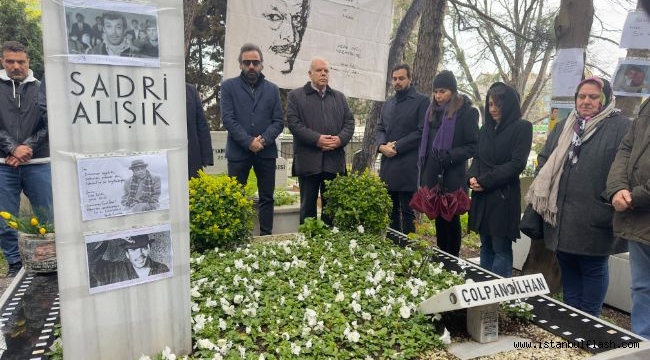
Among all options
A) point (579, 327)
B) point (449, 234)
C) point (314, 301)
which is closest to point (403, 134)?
point (449, 234)

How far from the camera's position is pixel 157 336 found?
2211mm

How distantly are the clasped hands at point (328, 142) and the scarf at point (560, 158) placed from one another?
185 cm

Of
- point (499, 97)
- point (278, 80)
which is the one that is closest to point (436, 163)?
point (499, 97)

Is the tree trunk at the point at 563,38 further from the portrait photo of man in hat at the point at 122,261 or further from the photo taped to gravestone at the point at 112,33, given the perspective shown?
the photo taped to gravestone at the point at 112,33

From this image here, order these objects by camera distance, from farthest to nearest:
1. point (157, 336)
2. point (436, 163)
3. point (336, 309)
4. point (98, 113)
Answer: point (436, 163)
point (336, 309)
point (157, 336)
point (98, 113)

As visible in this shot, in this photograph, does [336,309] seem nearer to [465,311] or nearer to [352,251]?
[465,311]

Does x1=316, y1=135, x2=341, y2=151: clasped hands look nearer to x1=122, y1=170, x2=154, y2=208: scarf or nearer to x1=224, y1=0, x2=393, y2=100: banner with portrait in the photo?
x1=224, y1=0, x2=393, y2=100: banner with portrait

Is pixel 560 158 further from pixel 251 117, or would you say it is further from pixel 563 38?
pixel 251 117

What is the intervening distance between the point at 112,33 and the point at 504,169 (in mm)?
2970

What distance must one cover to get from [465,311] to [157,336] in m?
1.69

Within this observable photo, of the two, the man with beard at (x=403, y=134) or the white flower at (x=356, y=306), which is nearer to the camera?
the white flower at (x=356, y=306)

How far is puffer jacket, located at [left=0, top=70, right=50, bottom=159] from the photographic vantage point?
174 inches

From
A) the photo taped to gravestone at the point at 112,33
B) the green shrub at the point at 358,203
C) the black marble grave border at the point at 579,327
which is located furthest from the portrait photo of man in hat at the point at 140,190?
the green shrub at the point at 358,203

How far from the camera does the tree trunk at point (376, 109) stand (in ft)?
25.4
